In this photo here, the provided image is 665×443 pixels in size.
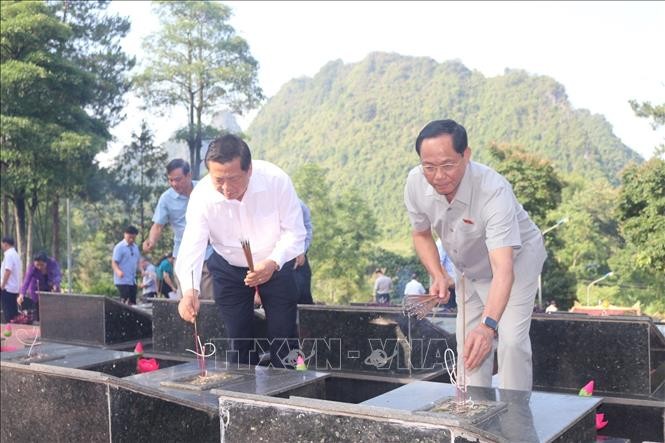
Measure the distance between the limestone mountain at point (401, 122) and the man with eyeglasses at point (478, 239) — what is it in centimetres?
5373

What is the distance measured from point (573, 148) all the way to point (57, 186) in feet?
226

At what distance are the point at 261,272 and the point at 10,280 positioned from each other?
8263mm

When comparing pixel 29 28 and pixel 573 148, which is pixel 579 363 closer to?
pixel 29 28

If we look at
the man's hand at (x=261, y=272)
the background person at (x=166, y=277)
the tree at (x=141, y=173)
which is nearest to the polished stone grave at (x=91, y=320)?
the man's hand at (x=261, y=272)

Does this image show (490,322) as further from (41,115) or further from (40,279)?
(41,115)

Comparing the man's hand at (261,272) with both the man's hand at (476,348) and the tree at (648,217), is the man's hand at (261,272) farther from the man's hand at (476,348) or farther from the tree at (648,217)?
the tree at (648,217)

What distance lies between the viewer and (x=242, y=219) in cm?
389

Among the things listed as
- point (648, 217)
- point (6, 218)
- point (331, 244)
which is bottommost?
point (331, 244)

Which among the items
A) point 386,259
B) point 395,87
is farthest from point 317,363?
point 395,87

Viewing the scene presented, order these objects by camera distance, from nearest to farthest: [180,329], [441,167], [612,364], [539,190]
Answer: [441,167], [612,364], [180,329], [539,190]

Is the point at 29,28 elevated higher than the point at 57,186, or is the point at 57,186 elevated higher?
the point at 29,28

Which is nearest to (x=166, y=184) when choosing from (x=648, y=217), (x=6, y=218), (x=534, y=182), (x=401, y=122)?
(x=6, y=218)

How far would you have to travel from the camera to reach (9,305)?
10680mm

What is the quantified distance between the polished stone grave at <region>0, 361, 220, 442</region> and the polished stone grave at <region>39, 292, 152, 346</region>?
119 inches
